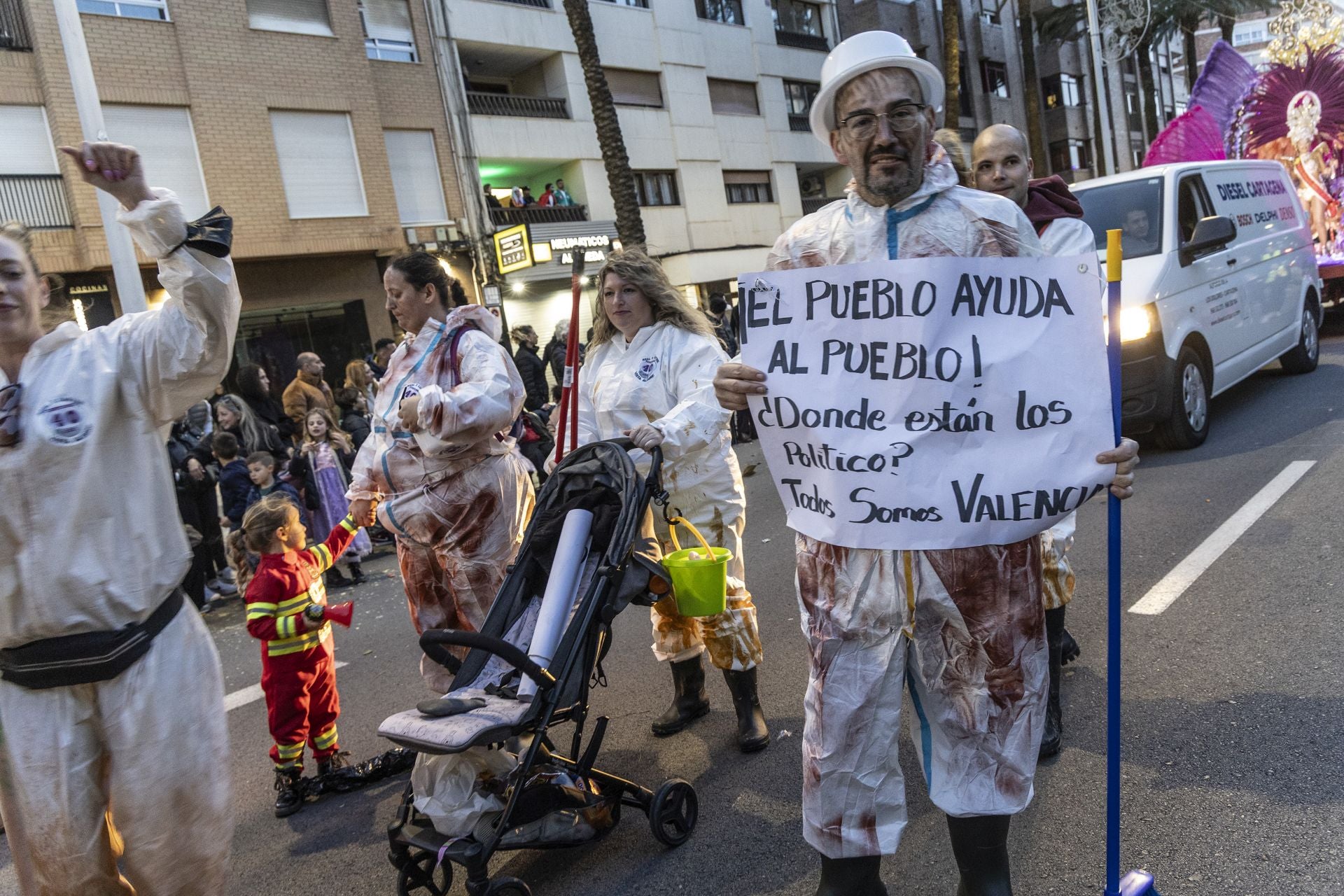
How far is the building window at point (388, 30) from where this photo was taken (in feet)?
62.8

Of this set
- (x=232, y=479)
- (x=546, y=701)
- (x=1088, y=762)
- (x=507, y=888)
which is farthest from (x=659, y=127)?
(x=507, y=888)

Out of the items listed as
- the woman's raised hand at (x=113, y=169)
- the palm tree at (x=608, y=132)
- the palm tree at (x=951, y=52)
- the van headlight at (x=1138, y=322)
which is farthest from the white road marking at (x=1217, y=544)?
the palm tree at (x=951, y=52)

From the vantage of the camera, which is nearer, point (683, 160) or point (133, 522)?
point (133, 522)

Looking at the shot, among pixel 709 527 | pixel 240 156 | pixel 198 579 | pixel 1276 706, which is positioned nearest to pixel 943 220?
pixel 709 527

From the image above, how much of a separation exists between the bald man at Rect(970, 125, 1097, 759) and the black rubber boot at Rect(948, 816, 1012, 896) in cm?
116

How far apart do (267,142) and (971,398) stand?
703 inches

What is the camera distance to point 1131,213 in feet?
24.7

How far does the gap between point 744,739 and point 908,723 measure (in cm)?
66

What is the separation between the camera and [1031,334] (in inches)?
84.4

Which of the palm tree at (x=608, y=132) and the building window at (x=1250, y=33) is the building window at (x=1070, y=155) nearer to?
the palm tree at (x=608, y=132)

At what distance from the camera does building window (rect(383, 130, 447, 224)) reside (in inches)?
764

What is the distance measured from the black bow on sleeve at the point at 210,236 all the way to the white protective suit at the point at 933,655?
1480 millimetres

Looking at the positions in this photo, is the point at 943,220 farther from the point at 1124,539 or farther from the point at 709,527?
the point at 1124,539

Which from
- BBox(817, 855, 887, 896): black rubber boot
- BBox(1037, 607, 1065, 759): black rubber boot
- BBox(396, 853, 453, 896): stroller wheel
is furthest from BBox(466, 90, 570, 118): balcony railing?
BBox(817, 855, 887, 896): black rubber boot
